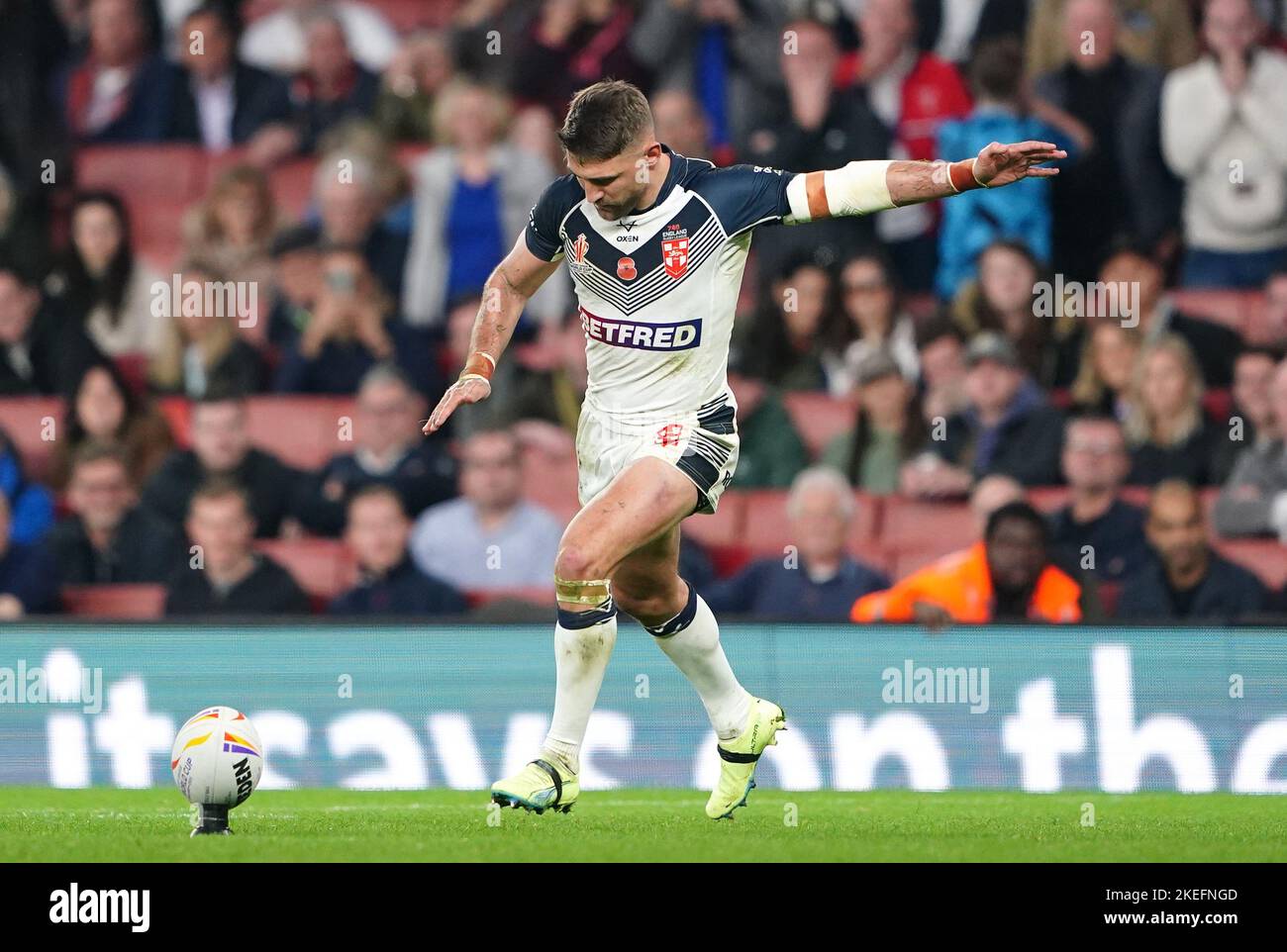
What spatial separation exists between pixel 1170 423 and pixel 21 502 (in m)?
6.75

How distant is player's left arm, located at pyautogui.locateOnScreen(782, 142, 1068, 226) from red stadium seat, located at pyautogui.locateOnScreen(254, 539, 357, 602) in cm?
549

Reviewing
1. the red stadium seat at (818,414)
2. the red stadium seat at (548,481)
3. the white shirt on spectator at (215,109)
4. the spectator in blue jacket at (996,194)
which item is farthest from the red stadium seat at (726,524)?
the white shirt on spectator at (215,109)

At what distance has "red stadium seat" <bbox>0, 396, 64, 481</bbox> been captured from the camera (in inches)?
524

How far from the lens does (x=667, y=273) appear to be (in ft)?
25.6

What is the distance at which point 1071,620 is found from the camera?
33.8ft

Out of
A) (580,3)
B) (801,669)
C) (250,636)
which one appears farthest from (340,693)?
(580,3)

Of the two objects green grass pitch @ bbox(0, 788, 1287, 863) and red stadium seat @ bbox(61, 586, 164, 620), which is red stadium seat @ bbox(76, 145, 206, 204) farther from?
green grass pitch @ bbox(0, 788, 1287, 863)

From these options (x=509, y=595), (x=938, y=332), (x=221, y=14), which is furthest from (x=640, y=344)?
(x=221, y=14)

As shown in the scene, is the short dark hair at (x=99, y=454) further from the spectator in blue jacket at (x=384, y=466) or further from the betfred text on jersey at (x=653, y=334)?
the betfred text on jersey at (x=653, y=334)

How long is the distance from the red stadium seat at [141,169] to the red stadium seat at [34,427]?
5.35ft

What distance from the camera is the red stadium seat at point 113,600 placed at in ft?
41.4

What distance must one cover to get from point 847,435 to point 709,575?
142 cm

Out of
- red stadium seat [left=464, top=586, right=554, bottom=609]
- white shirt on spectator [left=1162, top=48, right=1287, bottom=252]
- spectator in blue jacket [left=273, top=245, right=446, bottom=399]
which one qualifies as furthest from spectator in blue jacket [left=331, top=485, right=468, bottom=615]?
white shirt on spectator [left=1162, top=48, right=1287, bottom=252]

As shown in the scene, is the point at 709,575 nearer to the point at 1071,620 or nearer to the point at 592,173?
the point at 1071,620
